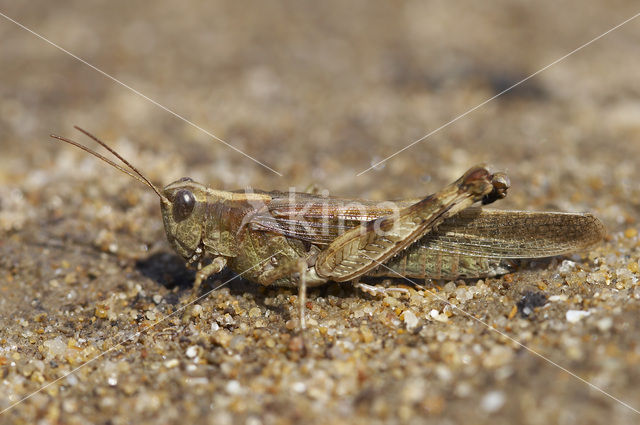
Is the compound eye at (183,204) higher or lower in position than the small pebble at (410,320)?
higher

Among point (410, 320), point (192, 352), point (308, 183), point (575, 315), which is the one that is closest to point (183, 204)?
point (192, 352)

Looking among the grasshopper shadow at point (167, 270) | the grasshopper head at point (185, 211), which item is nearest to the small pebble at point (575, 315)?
the grasshopper head at point (185, 211)

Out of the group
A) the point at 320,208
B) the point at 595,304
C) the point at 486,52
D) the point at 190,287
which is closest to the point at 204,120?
the point at 190,287

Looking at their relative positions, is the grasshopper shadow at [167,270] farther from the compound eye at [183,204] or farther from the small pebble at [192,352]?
the small pebble at [192,352]

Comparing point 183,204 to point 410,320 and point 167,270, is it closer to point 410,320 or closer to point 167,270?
point 167,270

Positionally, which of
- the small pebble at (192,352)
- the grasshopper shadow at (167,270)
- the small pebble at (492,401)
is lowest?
the small pebble at (192,352)

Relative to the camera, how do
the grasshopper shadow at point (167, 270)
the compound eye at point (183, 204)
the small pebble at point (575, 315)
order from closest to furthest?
1. the small pebble at point (575, 315)
2. the compound eye at point (183, 204)
3. the grasshopper shadow at point (167, 270)

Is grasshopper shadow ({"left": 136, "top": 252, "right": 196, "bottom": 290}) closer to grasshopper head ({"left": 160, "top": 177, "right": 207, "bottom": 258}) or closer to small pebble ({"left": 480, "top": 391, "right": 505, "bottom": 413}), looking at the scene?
grasshopper head ({"left": 160, "top": 177, "right": 207, "bottom": 258})

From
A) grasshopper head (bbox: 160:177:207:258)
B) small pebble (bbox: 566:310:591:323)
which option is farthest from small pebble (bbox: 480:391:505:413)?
grasshopper head (bbox: 160:177:207:258)
